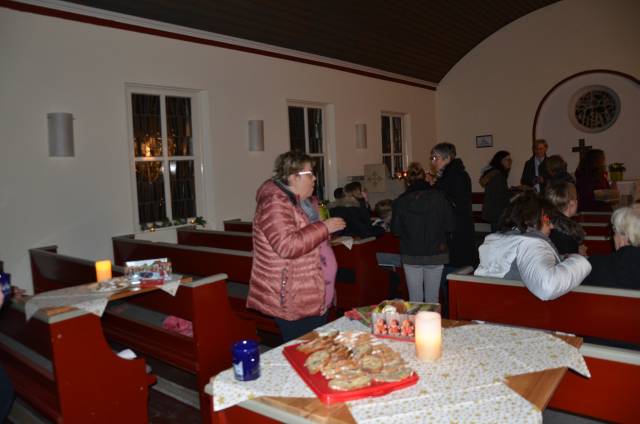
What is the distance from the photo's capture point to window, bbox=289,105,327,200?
7902mm

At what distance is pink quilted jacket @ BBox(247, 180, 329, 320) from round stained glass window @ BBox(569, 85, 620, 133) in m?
8.88

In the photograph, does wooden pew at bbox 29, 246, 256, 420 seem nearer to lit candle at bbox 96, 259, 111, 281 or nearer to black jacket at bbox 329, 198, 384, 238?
lit candle at bbox 96, 259, 111, 281

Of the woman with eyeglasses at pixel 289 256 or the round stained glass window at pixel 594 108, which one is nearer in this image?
the woman with eyeglasses at pixel 289 256

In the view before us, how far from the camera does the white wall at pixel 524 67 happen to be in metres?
9.24

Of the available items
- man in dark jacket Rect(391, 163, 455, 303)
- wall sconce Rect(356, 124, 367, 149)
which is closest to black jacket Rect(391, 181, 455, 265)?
man in dark jacket Rect(391, 163, 455, 303)

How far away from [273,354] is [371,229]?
10.5ft

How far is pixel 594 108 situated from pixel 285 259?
358 inches

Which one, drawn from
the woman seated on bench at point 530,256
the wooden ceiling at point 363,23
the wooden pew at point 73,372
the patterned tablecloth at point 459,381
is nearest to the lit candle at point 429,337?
the patterned tablecloth at point 459,381

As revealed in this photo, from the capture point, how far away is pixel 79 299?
2789mm

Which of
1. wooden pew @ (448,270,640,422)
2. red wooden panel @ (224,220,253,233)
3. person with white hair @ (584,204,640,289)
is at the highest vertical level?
person with white hair @ (584,204,640,289)

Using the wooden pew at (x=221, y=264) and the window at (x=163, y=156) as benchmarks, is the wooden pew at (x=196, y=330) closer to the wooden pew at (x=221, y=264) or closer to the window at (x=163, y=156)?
the wooden pew at (x=221, y=264)

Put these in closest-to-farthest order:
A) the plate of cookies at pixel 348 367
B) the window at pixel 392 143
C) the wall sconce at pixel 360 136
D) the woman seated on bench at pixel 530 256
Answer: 1. the plate of cookies at pixel 348 367
2. the woman seated on bench at pixel 530 256
3. the wall sconce at pixel 360 136
4. the window at pixel 392 143

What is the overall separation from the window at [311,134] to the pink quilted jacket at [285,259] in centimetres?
530

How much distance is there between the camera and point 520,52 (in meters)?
10.2
